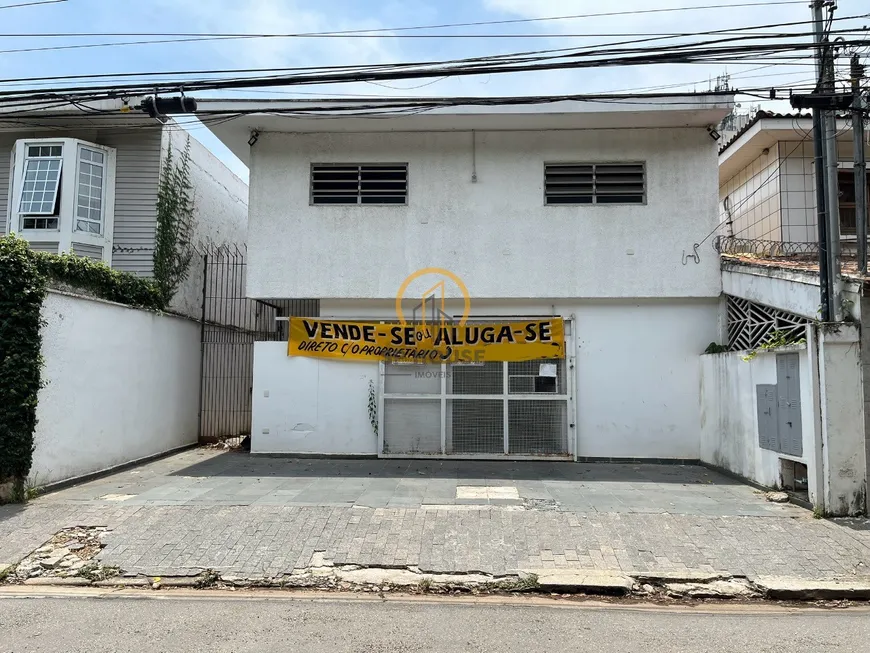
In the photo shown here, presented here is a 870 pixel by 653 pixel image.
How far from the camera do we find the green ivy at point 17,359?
7.12 meters

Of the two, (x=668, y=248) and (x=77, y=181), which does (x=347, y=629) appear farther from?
(x=77, y=181)

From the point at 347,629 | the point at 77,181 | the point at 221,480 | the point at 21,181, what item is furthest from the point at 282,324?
the point at 347,629

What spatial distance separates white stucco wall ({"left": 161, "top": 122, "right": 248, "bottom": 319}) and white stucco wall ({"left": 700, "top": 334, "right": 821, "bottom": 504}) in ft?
33.0

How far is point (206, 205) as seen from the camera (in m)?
13.6

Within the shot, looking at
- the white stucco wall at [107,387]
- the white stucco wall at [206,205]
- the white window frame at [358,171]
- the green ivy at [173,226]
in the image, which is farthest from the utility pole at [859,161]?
the green ivy at [173,226]

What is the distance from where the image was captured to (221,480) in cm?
861

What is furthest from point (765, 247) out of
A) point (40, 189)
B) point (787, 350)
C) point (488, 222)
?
point (40, 189)

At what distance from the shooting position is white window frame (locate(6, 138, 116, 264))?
11.0 m

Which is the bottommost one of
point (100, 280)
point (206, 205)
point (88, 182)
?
point (100, 280)

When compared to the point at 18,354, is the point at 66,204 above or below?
above

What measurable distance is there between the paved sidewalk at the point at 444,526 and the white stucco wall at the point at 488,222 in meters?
3.49

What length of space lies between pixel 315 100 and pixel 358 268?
9.37 ft

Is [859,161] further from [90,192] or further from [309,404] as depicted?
[90,192]

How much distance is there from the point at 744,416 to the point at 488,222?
5102 mm
